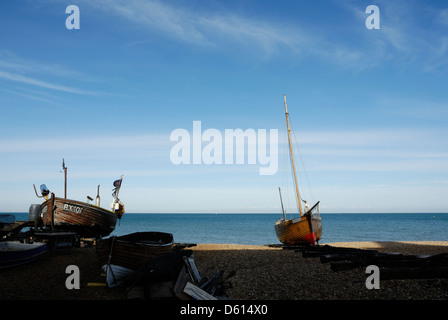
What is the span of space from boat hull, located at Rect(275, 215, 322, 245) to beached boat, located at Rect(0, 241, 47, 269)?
1945 centimetres

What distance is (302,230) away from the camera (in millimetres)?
28312

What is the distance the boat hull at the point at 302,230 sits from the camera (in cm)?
2778

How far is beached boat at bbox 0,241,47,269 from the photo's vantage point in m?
15.4

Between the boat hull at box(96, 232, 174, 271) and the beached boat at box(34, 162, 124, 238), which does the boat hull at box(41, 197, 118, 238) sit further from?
the boat hull at box(96, 232, 174, 271)

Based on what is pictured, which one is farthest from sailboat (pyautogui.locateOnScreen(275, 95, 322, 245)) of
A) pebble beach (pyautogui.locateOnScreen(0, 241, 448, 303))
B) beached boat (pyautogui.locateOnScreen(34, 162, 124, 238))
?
beached boat (pyautogui.locateOnScreen(34, 162, 124, 238))

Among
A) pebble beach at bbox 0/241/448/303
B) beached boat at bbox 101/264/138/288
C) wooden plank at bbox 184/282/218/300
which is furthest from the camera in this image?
beached boat at bbox 101/264/138/288

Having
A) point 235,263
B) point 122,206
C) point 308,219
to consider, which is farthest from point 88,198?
point 308,219

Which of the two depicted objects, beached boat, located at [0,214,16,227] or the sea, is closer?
beached boat, located at [0,214,16,227]

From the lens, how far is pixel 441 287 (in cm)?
1030

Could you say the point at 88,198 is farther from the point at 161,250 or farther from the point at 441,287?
the point at 441,287

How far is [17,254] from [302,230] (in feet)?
68.9

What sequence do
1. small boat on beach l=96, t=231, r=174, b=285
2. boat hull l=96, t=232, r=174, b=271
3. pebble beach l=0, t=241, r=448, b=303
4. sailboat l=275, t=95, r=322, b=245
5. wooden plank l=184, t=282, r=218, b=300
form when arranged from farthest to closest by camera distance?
sailboat l=275, t=95, r=322, b=245 → boat hull l=96, t=232, r=174, b=271 → small boat on beach l=96, t=231, r=174, b=285 → pebble beach l=0, t=241, r=448, b=303 → wooden plank l=184, t=282, r=218, b=300

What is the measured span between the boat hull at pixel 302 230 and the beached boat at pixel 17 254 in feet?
63.8
